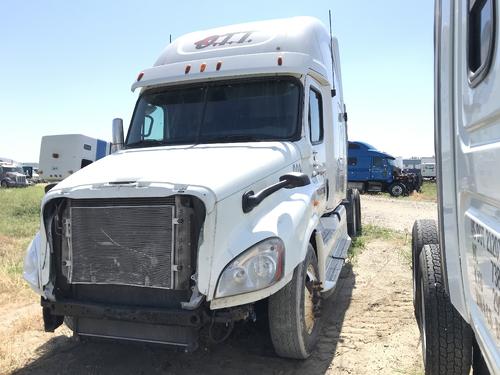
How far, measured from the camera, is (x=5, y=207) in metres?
17.7

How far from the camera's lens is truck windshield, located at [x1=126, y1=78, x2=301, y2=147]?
4895 mm

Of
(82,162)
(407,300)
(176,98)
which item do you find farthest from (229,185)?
(82,162)

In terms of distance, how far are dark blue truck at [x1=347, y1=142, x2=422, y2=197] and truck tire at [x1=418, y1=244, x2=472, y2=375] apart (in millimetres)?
24717

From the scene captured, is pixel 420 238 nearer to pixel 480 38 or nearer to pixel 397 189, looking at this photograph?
pixel 480 38

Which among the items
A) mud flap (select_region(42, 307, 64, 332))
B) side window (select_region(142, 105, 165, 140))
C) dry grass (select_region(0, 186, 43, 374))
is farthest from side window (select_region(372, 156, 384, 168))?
mud flap (select_region(42, 307, 64, 332))

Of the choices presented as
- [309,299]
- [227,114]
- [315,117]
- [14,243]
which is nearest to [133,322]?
[309,299]

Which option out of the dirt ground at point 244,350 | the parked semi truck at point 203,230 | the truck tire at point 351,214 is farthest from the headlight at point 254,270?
the truck tire at point 351,214

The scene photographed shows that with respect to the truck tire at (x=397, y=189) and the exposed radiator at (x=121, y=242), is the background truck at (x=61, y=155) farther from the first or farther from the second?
the exposed radiator at (x=121, y=242)

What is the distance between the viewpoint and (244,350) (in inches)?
172

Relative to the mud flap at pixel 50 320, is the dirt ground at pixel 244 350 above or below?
below

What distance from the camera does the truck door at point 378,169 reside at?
27.9 metres

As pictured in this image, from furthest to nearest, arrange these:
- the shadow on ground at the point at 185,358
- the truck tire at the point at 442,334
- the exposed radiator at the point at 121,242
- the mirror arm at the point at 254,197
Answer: the shadow on ground at the point at 185,358 → the mirror arm at the point at 254,197 → the exposed radiator at the point at 121,242 → the truck tire at the point at 442,334

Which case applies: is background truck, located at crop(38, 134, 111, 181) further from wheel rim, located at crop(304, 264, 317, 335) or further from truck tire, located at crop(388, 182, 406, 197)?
wheel rim, located at crop(304, 264, 317, 335)

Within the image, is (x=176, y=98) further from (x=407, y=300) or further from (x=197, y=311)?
(x=407, y=300)
